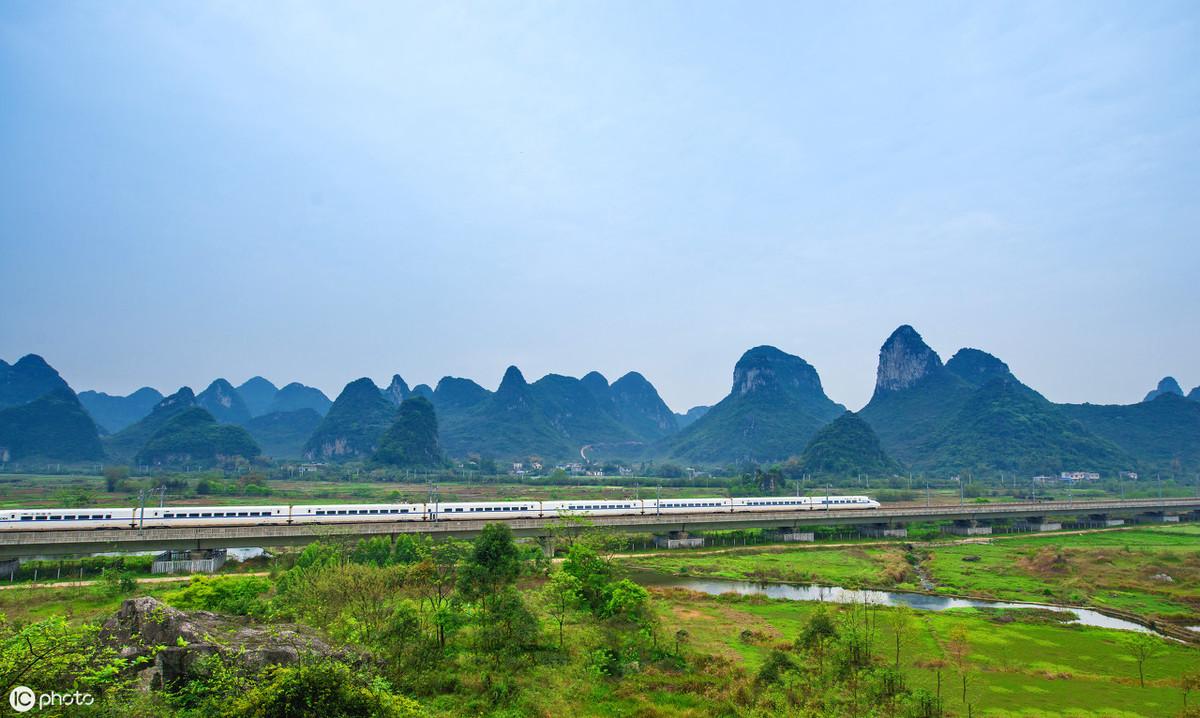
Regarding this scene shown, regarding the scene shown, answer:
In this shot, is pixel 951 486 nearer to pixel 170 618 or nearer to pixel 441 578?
pixel 441 578

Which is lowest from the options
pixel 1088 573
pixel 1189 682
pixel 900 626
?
pixel 1088 573

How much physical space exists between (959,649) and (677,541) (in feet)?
111

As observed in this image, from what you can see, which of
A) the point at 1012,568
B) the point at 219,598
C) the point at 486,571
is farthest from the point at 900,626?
the point at 1012,568

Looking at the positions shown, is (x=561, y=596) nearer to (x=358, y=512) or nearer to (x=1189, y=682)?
Answer: (x=1189, y=682)

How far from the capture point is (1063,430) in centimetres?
15400

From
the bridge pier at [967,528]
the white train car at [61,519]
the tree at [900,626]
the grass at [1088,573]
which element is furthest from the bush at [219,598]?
the bridge pier at [967,528]

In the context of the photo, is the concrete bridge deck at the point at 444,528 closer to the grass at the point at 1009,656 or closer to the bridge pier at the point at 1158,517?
the bridge pier at the point at 1158,517

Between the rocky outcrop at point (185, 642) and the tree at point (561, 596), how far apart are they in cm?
1133

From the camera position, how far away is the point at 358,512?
5375 cm

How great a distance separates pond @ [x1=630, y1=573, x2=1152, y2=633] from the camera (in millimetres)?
35625

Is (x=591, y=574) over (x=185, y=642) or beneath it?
beneath

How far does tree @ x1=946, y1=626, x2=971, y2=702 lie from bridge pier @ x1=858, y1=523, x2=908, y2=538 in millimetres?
40027

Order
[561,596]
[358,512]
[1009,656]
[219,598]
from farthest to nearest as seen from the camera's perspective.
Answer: [358,512] → [561,596] → [1009,656] → [219,598]

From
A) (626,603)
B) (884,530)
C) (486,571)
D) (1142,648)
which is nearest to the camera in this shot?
(486,571)
